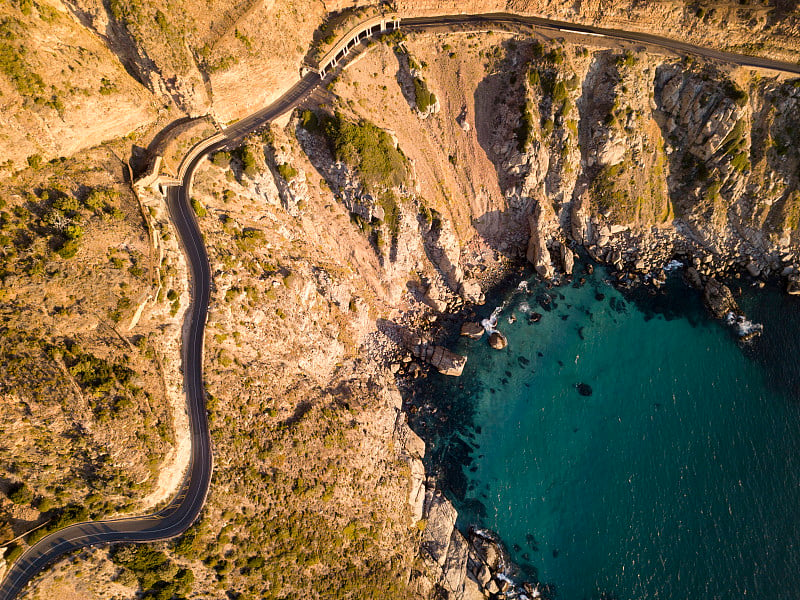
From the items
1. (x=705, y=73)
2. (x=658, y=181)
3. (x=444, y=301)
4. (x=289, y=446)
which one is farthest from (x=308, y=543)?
(x=705, y=73)

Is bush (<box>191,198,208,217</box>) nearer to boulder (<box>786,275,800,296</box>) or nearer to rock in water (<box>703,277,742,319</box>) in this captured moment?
rock in water (<box>703,277,742,319</box>)

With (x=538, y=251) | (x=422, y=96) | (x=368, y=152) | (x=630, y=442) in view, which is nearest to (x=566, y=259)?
(x=538, y=251)

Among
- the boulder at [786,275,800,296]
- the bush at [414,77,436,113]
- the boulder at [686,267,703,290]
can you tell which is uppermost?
the bush at [414,77,436,113]

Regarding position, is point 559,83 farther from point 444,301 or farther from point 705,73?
point 444,301

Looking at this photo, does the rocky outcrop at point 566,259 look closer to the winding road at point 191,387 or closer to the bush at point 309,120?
the winding road at point 191,387

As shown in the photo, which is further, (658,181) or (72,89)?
(658,181)

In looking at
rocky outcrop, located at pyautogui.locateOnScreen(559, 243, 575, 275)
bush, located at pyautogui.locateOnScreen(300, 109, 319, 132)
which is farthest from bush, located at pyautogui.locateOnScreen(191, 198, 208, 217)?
rocky outcrop, located at pyautogui.locateOnScreen(559, 243, 575, 275)
